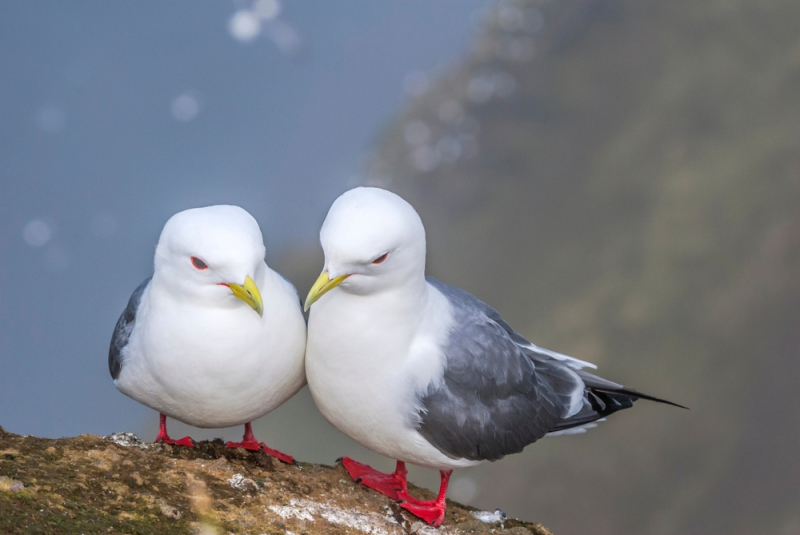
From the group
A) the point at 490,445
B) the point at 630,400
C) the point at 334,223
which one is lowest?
the point at 490,445

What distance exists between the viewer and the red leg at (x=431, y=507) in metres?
4.46

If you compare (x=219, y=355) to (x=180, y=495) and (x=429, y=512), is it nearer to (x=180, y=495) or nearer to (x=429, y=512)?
(x=180, y=495)

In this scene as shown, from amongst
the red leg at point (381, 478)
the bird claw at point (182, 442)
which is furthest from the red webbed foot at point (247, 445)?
the red leg at point (381, 478)

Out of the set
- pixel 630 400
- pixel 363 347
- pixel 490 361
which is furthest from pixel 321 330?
pixel 630 400

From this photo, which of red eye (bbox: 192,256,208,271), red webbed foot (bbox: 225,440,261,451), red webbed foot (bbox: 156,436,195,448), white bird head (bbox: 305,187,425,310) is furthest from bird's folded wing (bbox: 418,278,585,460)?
red webbed foot (bbox: 156,436,195,448)

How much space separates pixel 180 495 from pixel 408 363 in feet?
4.25

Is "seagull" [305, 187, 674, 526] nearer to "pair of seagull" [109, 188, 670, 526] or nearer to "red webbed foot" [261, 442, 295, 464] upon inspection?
"pair of seagull" [109, 188, 670, 526]

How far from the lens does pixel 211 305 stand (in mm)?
3973

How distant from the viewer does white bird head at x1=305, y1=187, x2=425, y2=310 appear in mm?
3602

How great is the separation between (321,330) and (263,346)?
308 mm

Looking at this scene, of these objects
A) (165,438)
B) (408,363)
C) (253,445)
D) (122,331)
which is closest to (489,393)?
(408,363)

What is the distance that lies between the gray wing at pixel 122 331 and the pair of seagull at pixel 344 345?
0.05ft

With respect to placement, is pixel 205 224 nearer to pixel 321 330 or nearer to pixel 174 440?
pixel 321 330

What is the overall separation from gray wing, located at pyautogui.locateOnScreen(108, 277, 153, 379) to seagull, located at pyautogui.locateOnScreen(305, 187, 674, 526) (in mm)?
1089
